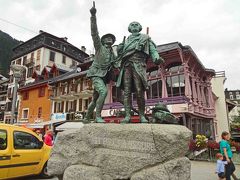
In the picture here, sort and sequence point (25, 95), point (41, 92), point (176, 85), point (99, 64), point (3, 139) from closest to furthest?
point (99, 64) < point (3, 139) < point (176, 85) < point (41, 92) < point (25, 95)

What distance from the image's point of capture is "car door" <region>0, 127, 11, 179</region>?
20.4ft

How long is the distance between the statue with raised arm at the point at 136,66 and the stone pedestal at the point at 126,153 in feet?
2.37

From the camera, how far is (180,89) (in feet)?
65.9

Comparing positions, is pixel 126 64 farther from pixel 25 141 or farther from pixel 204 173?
pixel 204 173

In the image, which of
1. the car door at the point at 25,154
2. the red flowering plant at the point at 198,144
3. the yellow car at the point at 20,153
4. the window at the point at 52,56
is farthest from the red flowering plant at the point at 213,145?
the window at the point at 52,56

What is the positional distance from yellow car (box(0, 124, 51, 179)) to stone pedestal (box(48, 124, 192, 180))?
208 cm

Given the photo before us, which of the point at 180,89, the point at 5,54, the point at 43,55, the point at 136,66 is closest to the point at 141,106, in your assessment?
the point at 136,66

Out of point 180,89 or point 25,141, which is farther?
point 180,89

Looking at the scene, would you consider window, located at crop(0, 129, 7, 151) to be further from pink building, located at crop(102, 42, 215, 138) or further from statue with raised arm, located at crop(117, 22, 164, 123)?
pink building, located at crop(102, 42, 215, 138)

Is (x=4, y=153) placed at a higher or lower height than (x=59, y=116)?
lower

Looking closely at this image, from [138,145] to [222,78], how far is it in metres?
25.7

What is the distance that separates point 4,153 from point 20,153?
513 mm

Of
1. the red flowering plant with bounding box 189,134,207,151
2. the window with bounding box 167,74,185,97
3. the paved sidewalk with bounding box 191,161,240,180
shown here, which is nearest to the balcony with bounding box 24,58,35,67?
the window with bounding box 167,74,185,97

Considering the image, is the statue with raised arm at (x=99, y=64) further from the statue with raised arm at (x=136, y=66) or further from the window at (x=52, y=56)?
the window at (x=52, y=56)
